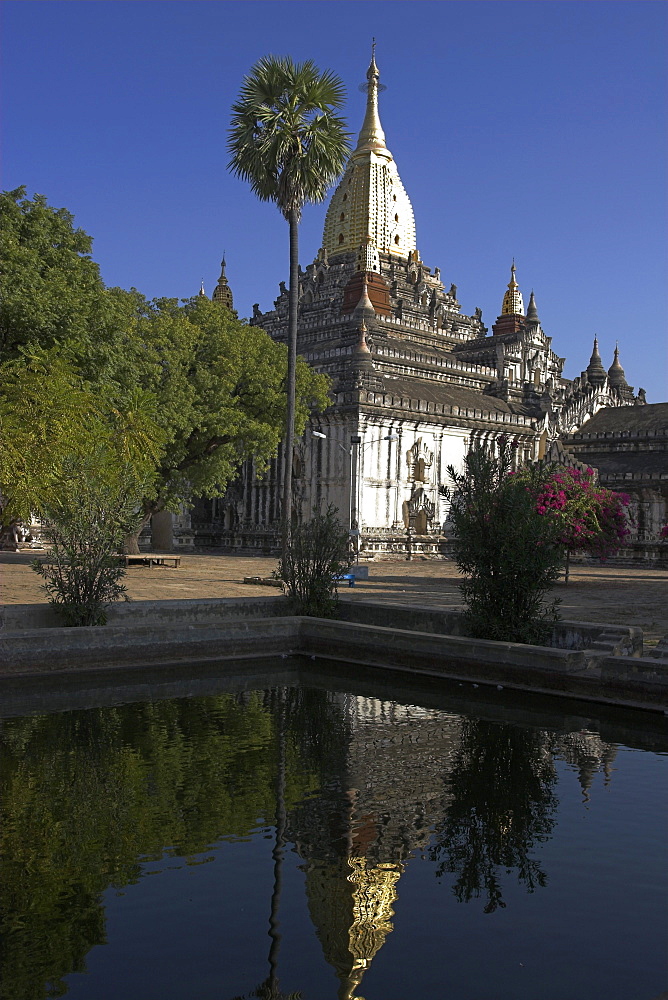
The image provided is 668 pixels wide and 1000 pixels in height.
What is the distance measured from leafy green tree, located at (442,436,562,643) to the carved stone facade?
26609 millimetres

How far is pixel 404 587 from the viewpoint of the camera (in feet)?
91.7

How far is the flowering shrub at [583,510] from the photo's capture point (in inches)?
1105

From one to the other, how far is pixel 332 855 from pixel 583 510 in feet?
75.8

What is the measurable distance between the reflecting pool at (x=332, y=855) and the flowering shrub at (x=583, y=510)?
55.0 ft

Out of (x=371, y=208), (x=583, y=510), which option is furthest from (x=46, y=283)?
(x=371, y=208)

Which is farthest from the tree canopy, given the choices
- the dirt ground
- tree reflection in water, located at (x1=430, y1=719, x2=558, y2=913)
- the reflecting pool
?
tree reflection in water, located at (x1=430, y1=719, x2=558, y2=913)

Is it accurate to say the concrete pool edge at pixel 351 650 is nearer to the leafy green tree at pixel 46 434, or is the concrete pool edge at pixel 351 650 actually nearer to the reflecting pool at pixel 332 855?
the reflecting pool at pixel 332 855

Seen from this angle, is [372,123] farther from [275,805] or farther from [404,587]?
[275,805]

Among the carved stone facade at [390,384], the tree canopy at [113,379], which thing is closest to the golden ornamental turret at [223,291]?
the carved stone facade at [390,384]

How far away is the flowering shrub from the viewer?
92.1 ft

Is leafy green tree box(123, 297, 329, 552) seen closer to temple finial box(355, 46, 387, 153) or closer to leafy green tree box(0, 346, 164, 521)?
leafy green tree box(0, 346, 164, 521)

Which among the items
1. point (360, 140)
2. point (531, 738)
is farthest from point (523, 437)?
point (531, 738)

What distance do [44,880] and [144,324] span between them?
2792 cm

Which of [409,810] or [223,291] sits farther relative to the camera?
[223,291]
